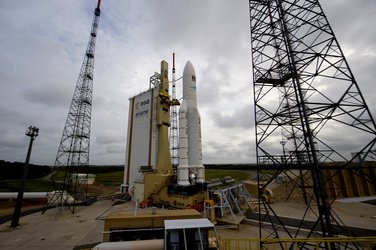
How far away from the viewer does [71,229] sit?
1661 centimetres

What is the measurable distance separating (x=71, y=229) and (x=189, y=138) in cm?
1607

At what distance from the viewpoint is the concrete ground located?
1351 centimetres

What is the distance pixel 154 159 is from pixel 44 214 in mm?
16762

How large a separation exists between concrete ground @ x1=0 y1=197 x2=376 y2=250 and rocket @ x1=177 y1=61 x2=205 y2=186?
27.5 feet

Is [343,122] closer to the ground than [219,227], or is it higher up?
higher up

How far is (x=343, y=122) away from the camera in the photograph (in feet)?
32.4

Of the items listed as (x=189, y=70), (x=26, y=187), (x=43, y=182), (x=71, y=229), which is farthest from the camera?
(x=43, y=182)

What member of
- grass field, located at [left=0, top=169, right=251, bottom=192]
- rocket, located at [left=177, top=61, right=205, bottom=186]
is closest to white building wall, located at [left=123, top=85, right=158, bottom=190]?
rocket, located at [left=177, top=61, right=205, bottom=186]

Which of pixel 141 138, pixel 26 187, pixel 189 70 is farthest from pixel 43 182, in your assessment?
pixel 189 70

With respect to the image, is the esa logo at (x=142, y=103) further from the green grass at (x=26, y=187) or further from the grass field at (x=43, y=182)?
the green grass at (x=26, y=187)

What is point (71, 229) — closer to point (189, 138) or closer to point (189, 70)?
point (189, 138)

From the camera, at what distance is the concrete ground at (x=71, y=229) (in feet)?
44.3

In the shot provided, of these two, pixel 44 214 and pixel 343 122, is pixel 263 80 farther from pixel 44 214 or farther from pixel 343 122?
pixel 44 214

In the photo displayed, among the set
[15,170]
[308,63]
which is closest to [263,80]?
[308,63]
